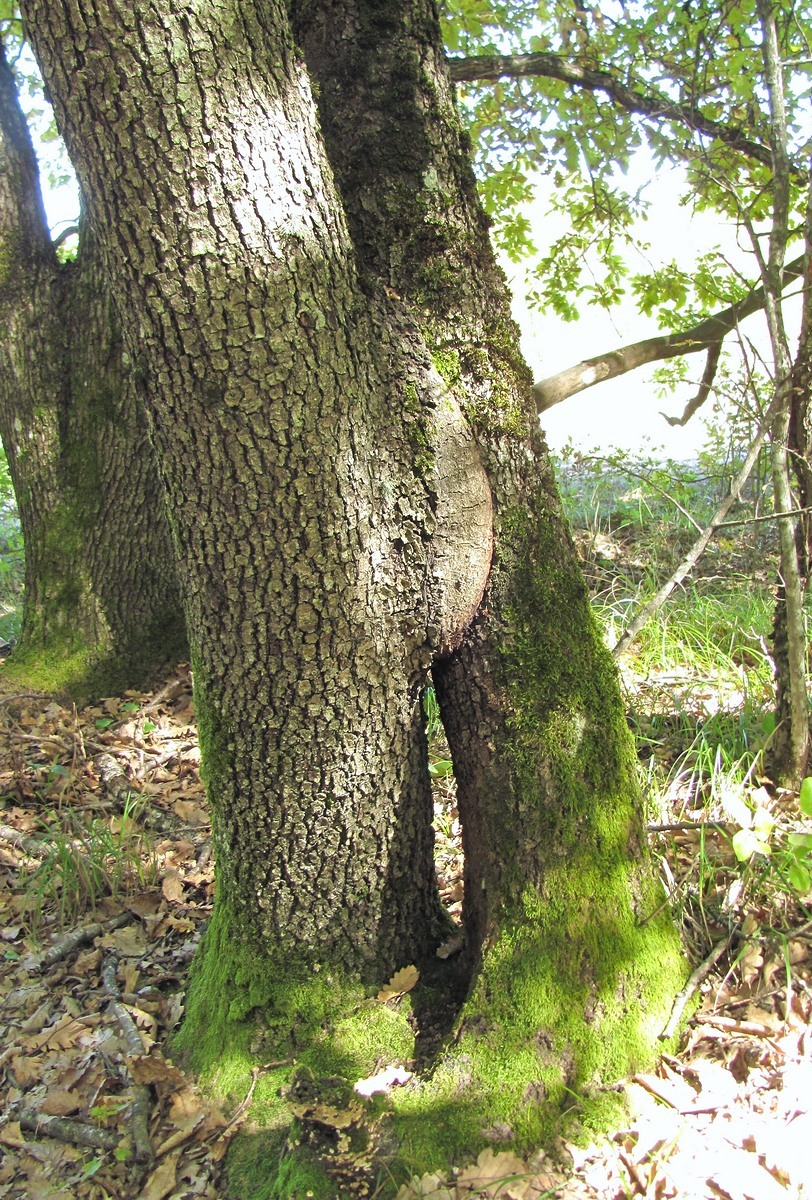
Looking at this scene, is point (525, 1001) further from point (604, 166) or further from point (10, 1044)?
point (604, 166)

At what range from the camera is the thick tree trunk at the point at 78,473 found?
4.76 meters

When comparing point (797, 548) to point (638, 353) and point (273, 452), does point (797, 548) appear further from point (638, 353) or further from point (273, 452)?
point (273, 452)

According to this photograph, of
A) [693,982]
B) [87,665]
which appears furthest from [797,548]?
[87,665]

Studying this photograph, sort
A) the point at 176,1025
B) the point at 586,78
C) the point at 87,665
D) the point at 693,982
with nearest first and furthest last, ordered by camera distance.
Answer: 1. the point at 693,982
2. the point at 176,1025
3. the point at 87,665
4. the point at 586,78

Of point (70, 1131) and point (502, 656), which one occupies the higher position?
point (502, 656)

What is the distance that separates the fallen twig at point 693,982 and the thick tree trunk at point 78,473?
3443 mm

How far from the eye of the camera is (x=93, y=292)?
15.7ft

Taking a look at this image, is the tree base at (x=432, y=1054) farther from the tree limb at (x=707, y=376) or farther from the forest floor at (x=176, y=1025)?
the tree limb at (x=707, y=376)

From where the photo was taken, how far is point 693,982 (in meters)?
2.35

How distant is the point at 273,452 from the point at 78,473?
3349mm

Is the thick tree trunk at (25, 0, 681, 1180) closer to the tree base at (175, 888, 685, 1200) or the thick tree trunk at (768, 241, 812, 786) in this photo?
the tree base at (175, 888, 685, 1200)

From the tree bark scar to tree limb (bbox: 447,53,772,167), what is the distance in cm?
362

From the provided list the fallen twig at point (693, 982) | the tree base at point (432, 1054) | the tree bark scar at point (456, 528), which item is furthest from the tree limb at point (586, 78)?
the tree base at point (432, 1054)

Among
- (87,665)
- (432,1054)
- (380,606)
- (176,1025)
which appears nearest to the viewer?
(380,606)
